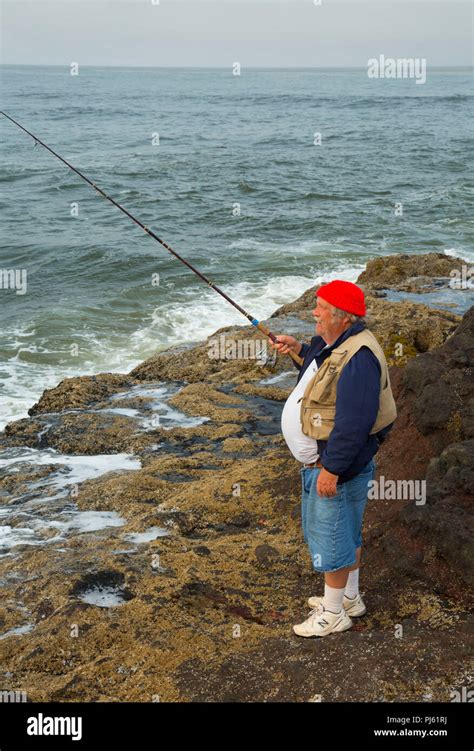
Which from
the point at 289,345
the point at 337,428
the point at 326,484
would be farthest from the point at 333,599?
the point at 289,345

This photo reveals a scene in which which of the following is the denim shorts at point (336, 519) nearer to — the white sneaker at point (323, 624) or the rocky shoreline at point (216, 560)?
the white sneaker at point (323, 624)

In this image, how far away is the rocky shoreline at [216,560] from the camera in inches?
135

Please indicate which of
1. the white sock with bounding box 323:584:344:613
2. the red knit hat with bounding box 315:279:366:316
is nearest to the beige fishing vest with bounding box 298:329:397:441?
the red knit hat with bounding box 315:279:366:316

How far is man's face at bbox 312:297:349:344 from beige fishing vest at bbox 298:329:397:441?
0.24 ft

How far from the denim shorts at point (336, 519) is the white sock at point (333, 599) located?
5.1 inches

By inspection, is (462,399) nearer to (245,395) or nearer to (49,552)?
(49,552)

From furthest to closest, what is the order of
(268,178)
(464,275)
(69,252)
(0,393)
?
1. (268,178)
2. (69,252)
3. (464,275)
4. (0,393)

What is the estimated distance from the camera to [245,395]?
7766 millimetres

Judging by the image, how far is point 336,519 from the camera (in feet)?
11.6

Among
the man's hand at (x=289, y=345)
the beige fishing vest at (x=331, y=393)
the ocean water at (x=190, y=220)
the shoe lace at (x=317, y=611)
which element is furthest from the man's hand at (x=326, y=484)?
the ocean water at (x=190, y=220)

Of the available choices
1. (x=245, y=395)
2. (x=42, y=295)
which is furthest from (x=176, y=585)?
(x=42, y=295)

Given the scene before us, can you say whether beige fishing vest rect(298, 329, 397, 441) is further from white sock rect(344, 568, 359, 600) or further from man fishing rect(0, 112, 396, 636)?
white sock rect(344, 568, 359, 600)
